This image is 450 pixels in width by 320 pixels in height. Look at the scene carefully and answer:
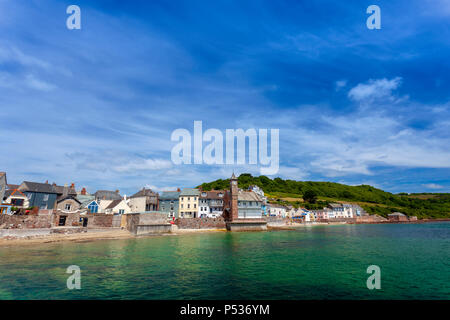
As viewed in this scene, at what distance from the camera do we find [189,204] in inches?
3263

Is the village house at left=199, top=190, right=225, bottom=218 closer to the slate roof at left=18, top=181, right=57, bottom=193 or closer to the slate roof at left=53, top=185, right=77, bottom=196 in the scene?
the slate roof at left=53, top=185, right=77, bottom=196

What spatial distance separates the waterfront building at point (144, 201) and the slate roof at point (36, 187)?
2391 cm

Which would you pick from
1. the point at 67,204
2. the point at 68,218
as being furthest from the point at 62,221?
the point at 67,204

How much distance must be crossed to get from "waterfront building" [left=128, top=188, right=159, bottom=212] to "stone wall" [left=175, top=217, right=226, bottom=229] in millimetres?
16043

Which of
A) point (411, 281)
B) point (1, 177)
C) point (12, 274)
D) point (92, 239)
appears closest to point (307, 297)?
point (411, 281)

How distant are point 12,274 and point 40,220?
1266 inches

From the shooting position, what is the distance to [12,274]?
18.7 m

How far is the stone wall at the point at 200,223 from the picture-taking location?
68.5 metres

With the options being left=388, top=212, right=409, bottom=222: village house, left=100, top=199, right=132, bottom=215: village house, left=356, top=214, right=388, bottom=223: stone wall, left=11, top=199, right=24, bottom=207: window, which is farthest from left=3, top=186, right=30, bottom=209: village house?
left=388, top=212, right=409, bottom=222: village house

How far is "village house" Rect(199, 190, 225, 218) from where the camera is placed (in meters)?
84.2

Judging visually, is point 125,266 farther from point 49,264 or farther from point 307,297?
point 307,297

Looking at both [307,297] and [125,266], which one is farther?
[125,266]

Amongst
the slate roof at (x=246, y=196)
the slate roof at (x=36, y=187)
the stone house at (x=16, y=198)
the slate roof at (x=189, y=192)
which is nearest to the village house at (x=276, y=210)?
the slate roof at (x=246, y=196)

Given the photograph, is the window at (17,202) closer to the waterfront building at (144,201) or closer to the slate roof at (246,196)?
the waterfront building at (144,201)
